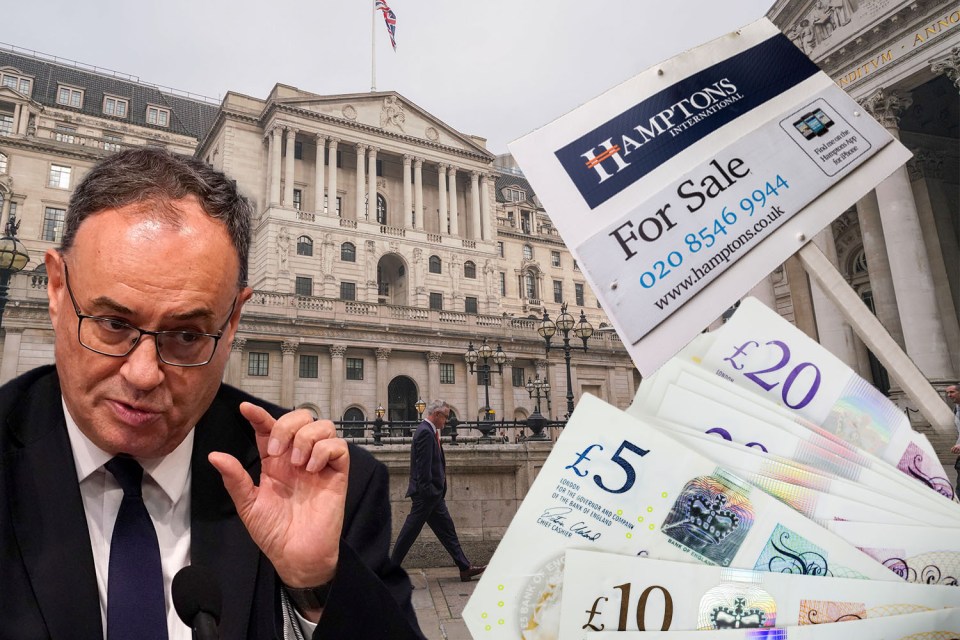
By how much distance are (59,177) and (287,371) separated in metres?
32.3

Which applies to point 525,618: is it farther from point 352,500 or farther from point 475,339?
point 475,339

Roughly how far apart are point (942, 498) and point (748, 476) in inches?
21.6

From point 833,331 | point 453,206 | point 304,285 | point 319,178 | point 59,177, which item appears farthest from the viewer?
point 453,206

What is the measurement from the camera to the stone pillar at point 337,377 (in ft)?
117

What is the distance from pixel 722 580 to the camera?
1.69m

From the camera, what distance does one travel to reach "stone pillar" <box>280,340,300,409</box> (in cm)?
3412

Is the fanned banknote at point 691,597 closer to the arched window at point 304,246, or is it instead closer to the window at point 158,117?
the arched window at point 304,246

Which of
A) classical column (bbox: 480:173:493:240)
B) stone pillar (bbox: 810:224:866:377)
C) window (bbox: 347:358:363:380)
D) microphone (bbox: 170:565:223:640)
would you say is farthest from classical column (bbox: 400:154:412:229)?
microphone (bbox: 170:565:223:640)

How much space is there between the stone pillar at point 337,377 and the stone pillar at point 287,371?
89.6 inches

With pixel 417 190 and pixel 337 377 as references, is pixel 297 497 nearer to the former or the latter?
pixel 337 377

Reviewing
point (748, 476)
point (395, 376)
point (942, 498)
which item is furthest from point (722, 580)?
point (395, 376)

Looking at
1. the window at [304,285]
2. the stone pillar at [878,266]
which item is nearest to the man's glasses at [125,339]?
the stone pillar at [878,266]

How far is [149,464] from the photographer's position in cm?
190

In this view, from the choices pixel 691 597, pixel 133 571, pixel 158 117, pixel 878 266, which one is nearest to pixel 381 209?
pixel 158 117
